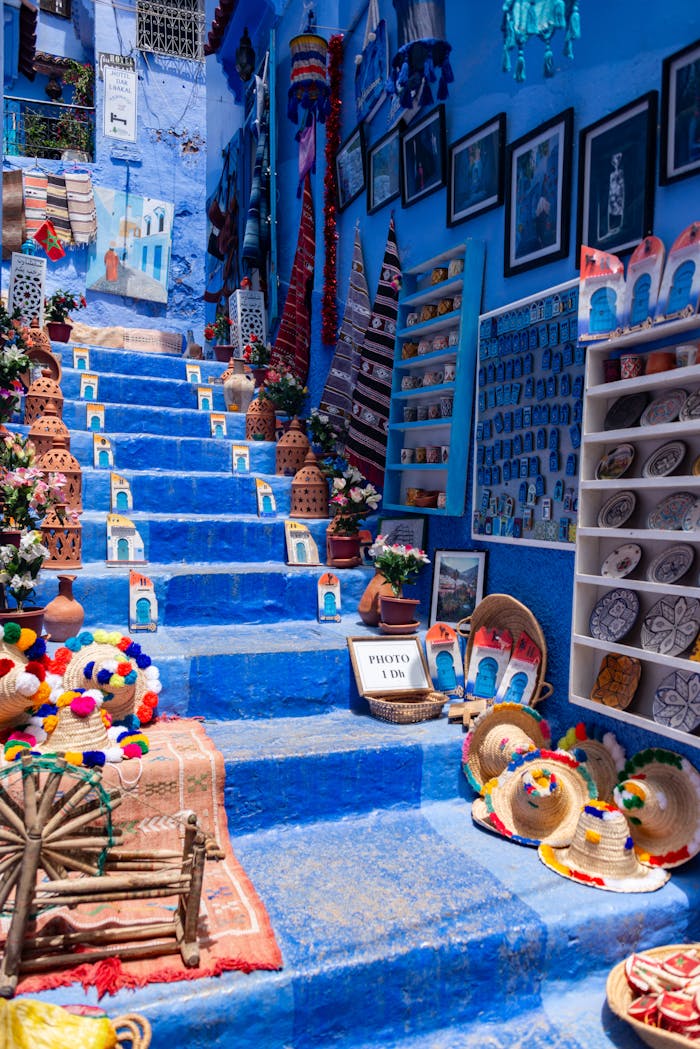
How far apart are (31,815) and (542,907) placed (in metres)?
1.57

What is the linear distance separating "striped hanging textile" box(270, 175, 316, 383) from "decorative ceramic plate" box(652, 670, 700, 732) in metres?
4.87

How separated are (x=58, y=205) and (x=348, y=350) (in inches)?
247

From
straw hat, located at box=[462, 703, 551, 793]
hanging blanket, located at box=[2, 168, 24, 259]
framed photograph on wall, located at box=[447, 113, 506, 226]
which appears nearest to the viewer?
straw hat, located at box=[462, 703, 551, 793]

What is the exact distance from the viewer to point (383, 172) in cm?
529

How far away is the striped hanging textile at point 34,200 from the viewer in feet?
32.0

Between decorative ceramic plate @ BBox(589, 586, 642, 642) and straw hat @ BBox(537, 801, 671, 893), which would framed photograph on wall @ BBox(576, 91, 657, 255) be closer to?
decorative ceramic plate @ BBox(589, 586, 642, 642)

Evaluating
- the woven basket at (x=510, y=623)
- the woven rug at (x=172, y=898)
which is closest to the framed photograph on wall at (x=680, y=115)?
the woven basket at (x=510, y=623)

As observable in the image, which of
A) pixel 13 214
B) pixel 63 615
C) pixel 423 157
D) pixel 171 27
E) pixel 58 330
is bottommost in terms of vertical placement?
pixel 63 615

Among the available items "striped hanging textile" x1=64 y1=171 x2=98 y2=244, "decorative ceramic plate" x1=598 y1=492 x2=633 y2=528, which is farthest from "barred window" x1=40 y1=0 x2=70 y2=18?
"decorative ceramic plate" x1=598 y1=492 x2=633 y2=528

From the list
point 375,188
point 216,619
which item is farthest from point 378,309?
point 216,619

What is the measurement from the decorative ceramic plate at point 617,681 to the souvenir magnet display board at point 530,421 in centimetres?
53

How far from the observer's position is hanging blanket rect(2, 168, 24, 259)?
924cm

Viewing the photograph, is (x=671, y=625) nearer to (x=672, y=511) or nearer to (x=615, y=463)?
(x=672, y=511)

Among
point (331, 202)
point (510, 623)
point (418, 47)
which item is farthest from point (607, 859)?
point (331, 202)
